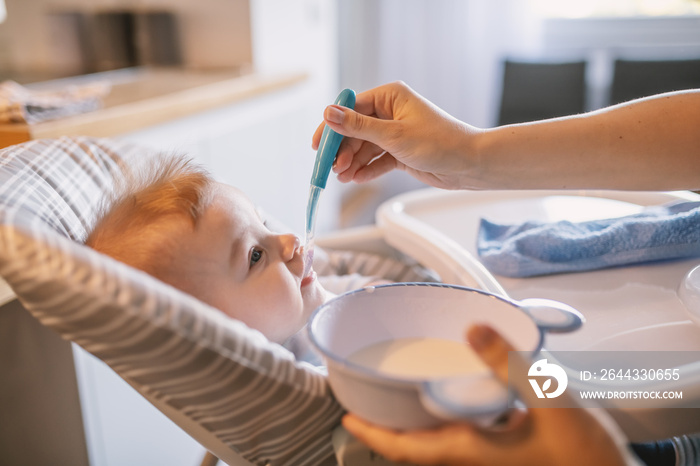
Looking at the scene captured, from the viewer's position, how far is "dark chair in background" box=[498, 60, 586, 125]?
2.46 metres

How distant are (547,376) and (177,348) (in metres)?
0.30

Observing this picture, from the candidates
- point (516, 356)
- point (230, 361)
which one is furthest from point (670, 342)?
point (230, 361)

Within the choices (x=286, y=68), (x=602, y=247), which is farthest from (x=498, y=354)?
(x=286, y=68)

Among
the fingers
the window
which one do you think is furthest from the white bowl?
the window

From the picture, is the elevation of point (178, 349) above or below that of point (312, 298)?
above

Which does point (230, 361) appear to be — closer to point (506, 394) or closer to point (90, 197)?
point (506, 394)

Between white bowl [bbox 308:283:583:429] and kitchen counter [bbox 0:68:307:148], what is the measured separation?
0.81 m

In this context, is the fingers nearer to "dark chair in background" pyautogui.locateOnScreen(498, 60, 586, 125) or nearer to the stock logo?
the stock logo

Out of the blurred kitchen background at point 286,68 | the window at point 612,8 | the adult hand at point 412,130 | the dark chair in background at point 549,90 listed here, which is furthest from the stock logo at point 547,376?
the window at point 612,8

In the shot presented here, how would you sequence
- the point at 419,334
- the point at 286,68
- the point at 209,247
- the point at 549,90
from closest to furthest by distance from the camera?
the point at 419,334
the point at 209,247
the point at 286,68
the point at 549,90

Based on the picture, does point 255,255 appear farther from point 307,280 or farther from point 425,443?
point 425,443

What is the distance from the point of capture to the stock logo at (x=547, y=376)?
45 centimetres

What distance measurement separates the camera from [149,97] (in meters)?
1.46

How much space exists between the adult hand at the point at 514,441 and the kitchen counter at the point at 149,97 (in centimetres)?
93
